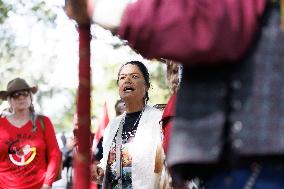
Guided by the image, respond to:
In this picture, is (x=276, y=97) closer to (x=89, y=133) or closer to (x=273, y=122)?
(x=273, y=122)

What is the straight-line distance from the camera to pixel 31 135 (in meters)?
7.36

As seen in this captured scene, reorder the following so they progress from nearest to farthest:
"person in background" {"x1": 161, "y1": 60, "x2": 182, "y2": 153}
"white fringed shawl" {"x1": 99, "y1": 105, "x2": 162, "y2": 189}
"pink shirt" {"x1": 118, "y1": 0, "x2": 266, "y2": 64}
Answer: "pink shirt" {"x1": 118, "y1": 0, "x2": 266, "y2": 64} < "person in background" {"x1": 161, "y1": 60, "x2": 182, "y2": 153} < "white fringed shawl" {"x1": 99, "y1": 105, "x2": 162, "y2": 189}

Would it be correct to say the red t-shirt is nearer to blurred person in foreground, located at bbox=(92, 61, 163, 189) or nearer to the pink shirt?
blurred person in foreground, located at bbox=(92, 61, 163, 189)

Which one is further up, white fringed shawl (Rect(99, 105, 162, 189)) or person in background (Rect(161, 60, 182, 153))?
person in background (Rect(161, 60, 182, 153))

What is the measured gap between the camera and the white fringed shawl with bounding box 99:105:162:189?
19.2ft

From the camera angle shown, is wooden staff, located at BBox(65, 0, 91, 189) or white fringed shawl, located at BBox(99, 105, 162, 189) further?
white fringed shawl, located at BBox(99, 105, 162, 189)

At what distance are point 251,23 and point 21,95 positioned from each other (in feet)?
18.5

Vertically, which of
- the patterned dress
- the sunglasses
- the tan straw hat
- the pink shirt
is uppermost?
the tan straw hat

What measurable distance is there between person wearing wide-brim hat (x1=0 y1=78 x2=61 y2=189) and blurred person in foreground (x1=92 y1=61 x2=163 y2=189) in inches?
48.5

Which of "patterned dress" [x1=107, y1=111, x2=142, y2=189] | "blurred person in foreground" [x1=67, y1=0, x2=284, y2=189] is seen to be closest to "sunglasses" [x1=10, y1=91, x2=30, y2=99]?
"patterned dress" [x1=107, y1=111, x2=142, y2=189]

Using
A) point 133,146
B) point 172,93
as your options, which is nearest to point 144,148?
point 133,146

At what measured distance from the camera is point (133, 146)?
595 centimetres

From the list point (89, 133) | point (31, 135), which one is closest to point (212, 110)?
point (89, 133)

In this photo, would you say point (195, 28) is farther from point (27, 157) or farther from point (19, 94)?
point (19, 94)
